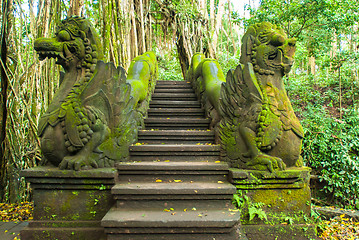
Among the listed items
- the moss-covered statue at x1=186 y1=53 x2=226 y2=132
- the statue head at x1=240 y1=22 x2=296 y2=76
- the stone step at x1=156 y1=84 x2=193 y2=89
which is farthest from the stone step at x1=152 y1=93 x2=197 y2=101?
the statue head at x1=240 y1=22 x2=296 y2=76

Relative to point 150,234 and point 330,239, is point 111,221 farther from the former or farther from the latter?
point 330,239

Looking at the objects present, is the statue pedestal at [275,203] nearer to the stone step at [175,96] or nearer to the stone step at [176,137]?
the stone step at [176,137]

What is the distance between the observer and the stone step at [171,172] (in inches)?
109

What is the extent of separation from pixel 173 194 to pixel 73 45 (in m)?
2.00

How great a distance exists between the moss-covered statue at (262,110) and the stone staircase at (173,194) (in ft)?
1.24

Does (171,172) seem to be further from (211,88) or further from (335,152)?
(335,152)

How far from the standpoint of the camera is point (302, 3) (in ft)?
20.9

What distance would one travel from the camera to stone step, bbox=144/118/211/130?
4020 millimetres

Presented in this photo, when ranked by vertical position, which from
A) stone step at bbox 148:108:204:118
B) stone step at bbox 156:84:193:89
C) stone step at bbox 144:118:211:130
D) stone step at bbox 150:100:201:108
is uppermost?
stone step at bbox 156:84:193:89

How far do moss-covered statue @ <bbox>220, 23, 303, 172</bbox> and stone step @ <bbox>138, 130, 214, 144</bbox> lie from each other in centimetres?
53

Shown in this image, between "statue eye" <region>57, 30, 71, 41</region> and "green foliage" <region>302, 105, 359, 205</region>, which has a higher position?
"statue eye" <region>57, 30, 71, 41</region>

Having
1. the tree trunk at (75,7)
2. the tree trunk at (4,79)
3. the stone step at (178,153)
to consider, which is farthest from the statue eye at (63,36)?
the tree trunk at (75,7)

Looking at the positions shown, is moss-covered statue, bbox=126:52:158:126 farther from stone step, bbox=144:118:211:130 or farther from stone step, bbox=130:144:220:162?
stone step, bbox=130:144:220:162

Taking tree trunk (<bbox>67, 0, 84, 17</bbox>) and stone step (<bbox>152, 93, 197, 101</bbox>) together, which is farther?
stone step (<bbox>152, 93, 197, 101</bbox>)
